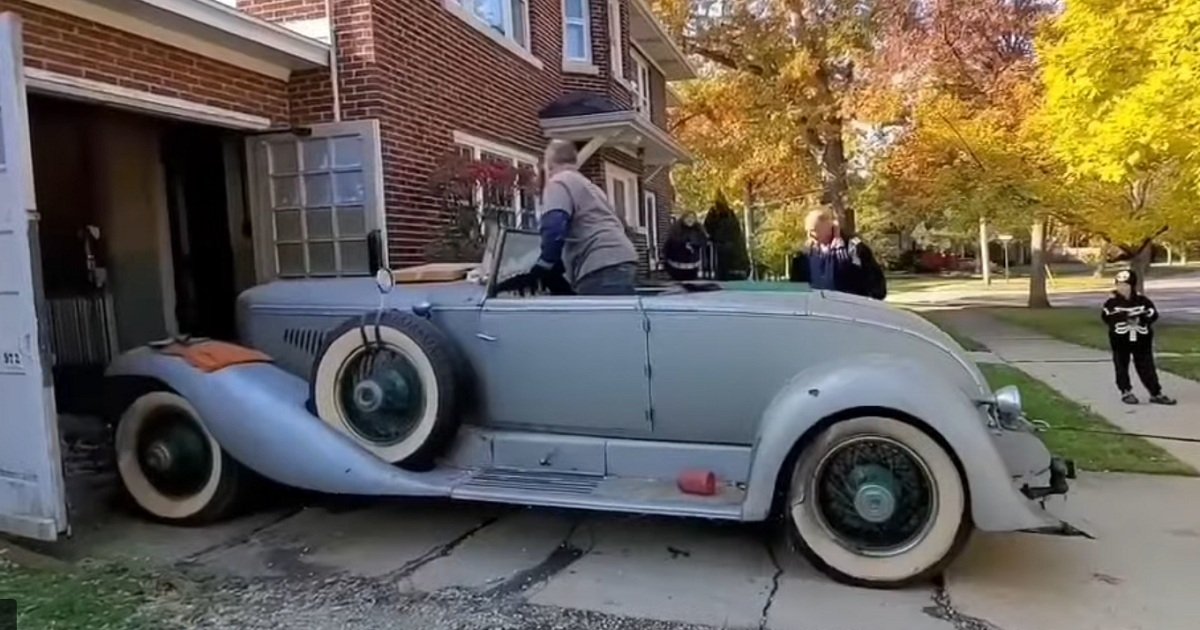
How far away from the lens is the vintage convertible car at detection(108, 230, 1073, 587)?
13.0 feet

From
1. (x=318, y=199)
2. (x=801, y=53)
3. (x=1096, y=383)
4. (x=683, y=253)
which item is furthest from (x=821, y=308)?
(x=801, y=53)

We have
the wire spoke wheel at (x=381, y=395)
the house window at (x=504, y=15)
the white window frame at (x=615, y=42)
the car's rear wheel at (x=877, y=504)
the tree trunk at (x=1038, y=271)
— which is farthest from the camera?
the tree trunk at (x=1038, y=271)

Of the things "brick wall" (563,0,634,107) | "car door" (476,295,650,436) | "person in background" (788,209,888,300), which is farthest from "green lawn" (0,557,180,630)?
"brick wall" (563,0,634,107)

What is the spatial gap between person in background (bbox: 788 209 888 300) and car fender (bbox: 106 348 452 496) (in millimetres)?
4334

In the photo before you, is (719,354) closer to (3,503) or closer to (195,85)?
(3,503)

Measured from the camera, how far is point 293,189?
27.8 feet

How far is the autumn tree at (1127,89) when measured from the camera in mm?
7871

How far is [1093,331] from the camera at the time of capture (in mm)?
15195

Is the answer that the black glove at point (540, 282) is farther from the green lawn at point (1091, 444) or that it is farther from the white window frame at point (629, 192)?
the white window frame at point (629, 192)

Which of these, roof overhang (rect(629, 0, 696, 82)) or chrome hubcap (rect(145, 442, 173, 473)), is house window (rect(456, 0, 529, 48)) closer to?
roof overhang (rect(629, 0, 696, 82))

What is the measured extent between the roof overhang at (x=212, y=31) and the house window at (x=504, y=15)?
2.94 meters

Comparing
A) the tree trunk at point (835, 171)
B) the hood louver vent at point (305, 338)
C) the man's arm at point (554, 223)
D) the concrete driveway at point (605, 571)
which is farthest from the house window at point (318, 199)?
the tree trunk at point (835, 171)

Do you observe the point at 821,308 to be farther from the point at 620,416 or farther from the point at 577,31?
the point at 577,31

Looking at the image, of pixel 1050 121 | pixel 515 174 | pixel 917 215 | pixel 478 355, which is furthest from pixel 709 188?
pixel 478 355
